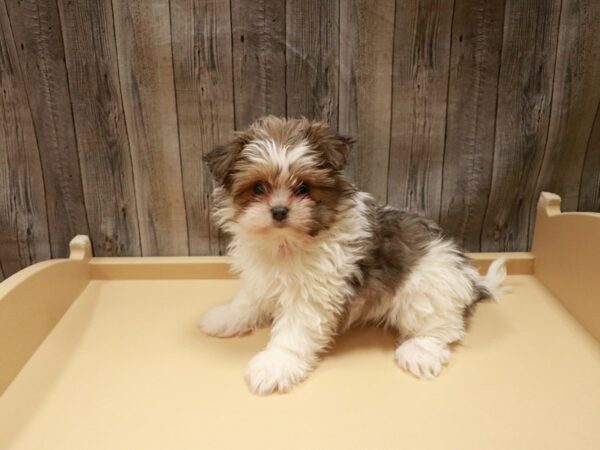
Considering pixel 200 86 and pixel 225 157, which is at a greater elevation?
pixel 200 86

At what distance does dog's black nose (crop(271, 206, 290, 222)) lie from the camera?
148cm

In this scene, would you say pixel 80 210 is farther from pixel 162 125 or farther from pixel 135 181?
pixel 162 125

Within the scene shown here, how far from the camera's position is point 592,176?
2.22 m

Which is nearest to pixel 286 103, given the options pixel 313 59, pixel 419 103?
pixel 313 59

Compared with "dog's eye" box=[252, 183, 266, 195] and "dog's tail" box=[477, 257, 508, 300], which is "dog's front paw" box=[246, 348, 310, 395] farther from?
"dog's tail" box=[477, 257, 508, 300]

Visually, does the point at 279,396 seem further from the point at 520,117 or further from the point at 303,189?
the point at 520,117

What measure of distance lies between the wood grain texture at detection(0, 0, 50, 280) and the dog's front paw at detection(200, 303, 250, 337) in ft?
3.03

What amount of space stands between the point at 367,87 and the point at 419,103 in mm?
226

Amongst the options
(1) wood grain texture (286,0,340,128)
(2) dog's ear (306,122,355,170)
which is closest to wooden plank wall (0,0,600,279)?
(1) wood grain texture (286,0,340,128)

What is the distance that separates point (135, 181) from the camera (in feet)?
7.32

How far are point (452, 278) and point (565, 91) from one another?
0.98 m

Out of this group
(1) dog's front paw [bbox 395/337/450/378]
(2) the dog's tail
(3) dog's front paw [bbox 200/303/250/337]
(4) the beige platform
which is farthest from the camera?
(2) the dog's tail

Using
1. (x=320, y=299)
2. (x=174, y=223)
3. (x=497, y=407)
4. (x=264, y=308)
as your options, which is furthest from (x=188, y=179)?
(x=497, y=407)

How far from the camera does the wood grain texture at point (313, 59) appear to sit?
1.99 m
